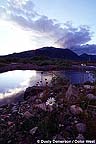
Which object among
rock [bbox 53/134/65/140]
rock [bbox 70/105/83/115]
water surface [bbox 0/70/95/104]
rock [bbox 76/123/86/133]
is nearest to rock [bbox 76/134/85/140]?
rock [bbox 76/123/86/133]

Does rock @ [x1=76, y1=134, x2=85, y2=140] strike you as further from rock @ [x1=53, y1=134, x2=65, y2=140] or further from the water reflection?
the water reflection

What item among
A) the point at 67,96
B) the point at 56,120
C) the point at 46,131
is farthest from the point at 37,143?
the point at 67,96

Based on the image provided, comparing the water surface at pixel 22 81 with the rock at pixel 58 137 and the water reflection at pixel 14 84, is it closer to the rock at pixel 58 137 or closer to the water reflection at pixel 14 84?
the water reflection at pixel 14 84

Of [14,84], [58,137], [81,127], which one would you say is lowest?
[14,84]

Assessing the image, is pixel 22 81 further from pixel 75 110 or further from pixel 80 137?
pixel 80 137

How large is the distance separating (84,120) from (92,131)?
0.62 metres

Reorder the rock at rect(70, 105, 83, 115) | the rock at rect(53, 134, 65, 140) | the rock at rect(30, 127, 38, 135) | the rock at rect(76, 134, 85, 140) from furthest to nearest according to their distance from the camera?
the rock at rect(70, 105, 83, 115) < the rock at rect(30, 127, 38, 135) < the rock at rect(53, 134, 65, 140) < the rock at rect(76, 134, 85, 140)

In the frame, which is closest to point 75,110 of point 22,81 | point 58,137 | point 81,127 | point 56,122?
point 56,122

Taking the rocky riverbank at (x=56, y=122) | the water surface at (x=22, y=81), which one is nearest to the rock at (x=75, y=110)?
the rocky riverbank at (x=56, y=122)

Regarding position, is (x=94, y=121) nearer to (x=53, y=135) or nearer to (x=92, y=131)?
(x=92, y=131)

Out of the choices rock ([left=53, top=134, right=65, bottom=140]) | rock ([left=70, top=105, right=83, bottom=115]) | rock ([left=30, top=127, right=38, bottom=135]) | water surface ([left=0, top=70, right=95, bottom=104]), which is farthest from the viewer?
water surface ([left=0, top=70, right=95, bottom=104])

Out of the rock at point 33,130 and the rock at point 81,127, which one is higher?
the rock at point 81,127

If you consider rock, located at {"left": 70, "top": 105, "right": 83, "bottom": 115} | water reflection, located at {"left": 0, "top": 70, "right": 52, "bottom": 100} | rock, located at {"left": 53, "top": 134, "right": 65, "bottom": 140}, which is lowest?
water reflection, located at {"left": 0, "top": 70, "right": 52, "bottom": 100}

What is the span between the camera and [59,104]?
9.12m
